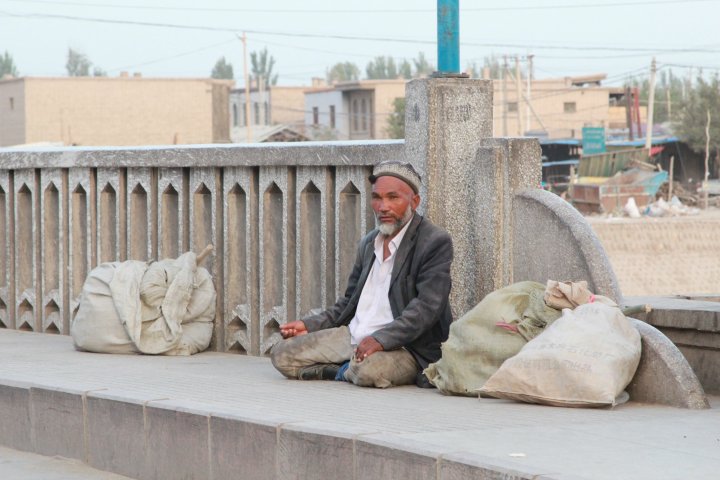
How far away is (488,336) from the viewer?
592 centimetres

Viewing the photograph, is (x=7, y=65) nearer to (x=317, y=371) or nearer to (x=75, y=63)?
(x=75, y=63)

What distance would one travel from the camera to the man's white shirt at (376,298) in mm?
6543

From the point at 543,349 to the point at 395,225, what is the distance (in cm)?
131

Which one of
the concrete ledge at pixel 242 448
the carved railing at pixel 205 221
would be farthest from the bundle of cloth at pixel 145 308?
the concrete ledge at pixel 242 448

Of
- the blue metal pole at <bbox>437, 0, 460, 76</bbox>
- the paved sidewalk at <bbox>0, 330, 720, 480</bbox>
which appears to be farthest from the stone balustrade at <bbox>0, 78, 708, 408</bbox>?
the paved sidewalk at <bbox>0, 330, 720, 480</bbox>

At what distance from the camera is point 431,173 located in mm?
6895

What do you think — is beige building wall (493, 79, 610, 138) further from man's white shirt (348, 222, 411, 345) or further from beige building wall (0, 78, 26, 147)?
man's white shirt (348, 222, 411, 345)

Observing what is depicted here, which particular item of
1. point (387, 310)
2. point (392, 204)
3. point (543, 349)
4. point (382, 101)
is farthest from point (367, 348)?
point (382, 101)

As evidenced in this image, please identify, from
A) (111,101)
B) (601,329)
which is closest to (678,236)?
(111,101)

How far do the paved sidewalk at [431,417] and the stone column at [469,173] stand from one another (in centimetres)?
92

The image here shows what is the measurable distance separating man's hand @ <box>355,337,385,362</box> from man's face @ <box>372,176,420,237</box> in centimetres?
59

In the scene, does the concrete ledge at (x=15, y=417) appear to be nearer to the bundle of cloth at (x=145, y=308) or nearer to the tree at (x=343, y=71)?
the bundle of cloth at (x=145, y=308)

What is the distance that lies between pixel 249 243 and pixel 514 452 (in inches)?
162

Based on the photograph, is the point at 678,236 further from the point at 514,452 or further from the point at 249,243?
the point at 514,452
